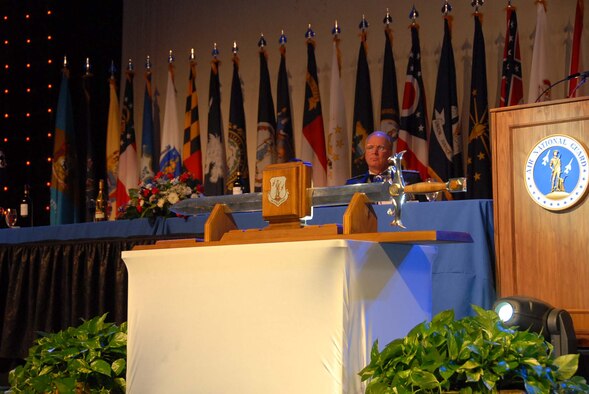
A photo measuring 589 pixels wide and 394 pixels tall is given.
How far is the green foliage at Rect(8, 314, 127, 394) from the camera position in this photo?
2.28 meters

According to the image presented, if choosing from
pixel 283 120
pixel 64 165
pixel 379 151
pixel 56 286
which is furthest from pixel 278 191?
pixel 64 165

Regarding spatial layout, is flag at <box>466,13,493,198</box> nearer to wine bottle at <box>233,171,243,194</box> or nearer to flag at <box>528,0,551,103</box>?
flag at <box>528,0,551,103</box>

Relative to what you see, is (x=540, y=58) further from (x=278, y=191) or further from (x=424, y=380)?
(x=424, y=380)

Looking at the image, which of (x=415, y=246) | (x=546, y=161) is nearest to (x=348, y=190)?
(x=415, y=246)

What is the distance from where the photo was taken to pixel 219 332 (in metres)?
1.94

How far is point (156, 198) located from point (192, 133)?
8.24ft

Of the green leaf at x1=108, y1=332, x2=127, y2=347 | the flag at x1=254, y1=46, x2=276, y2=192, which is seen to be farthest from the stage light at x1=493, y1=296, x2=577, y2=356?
the flag at x1=254, y1=46, x2=276, y2=192

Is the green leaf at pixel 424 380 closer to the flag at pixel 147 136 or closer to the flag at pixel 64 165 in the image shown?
the flag at pixel 147 136

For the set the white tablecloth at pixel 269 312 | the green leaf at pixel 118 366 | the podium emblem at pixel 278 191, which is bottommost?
the green leaf at pixel 118 366

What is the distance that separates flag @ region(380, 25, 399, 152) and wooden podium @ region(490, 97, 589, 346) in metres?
3.10

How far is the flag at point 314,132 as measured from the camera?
254 inches

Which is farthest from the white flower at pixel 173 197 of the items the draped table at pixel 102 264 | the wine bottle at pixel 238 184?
the wine bottle at pixel 238 184

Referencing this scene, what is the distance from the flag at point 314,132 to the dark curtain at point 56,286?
235 centimetres

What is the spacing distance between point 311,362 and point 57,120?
6.03m
